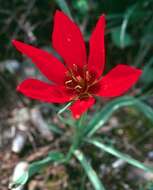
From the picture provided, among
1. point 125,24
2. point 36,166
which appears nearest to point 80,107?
point 36,166

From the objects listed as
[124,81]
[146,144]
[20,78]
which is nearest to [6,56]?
[20,78]

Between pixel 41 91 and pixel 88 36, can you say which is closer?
pixel 41 91

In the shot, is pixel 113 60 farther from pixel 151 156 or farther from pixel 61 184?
pixel 61 184

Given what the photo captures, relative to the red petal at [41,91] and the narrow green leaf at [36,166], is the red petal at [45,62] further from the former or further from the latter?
the narrow green leaf at [36,166]

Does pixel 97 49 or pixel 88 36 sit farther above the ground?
pixel 88 36

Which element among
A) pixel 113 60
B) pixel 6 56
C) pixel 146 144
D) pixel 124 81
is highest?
pixel 6 56

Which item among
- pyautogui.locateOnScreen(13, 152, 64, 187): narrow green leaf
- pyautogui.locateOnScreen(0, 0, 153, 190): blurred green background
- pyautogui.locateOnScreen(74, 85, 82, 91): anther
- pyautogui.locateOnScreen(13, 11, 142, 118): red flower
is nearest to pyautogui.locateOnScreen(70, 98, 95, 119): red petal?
pyautogui.locateOnScreen(13, 11, 142, 118): red flower

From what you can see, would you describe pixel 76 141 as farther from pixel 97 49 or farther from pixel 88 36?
pixel 88 36
